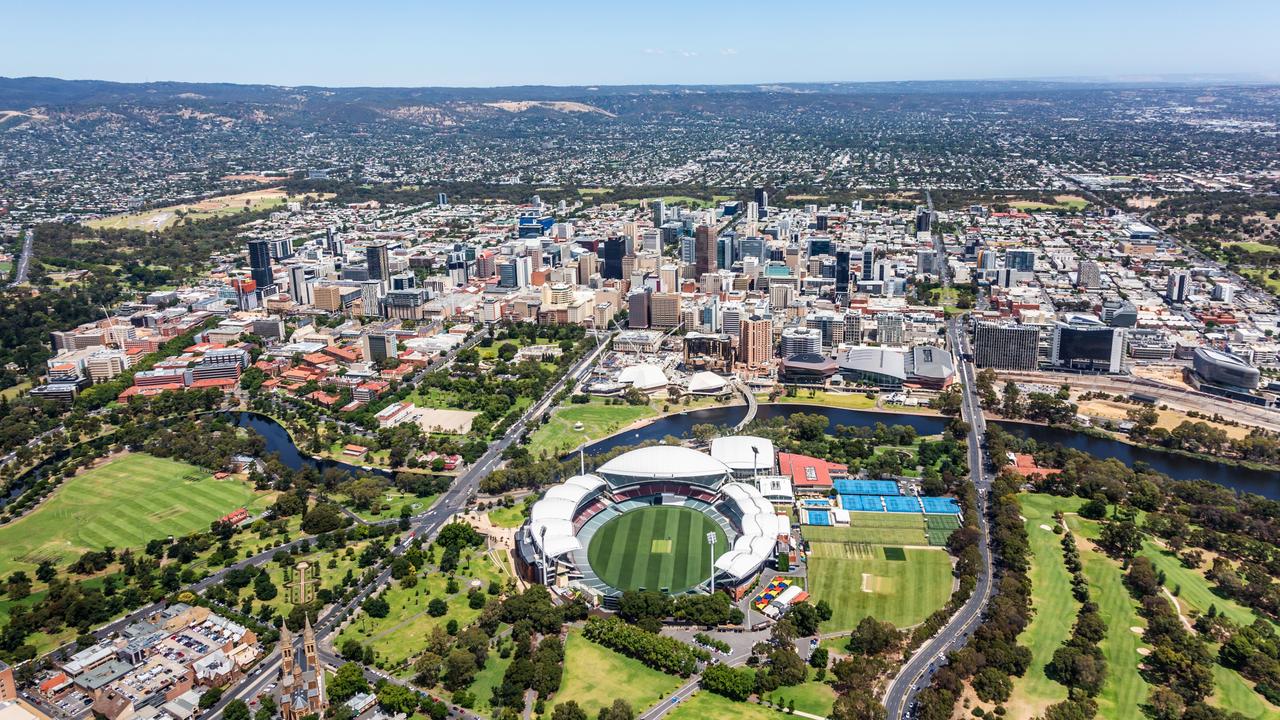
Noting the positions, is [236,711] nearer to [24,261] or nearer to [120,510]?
[120,510]

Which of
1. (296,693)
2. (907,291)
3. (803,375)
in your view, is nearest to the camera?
(296,693)

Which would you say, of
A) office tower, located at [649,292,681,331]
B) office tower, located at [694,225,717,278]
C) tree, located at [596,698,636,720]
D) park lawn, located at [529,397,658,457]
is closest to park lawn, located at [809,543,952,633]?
tree, located at [596,698,636,720]

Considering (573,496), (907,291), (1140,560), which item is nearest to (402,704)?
(573,496)

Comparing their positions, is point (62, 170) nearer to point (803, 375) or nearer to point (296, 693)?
point (803, 375)

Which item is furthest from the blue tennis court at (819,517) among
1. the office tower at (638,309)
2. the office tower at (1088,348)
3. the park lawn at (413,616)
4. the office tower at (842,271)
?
the office tower at (842,271)

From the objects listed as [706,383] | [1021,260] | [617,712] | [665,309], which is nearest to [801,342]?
[706,383]

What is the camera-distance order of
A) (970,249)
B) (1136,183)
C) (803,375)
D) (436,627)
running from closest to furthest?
(436,627), (803,375), (970,249), (1136,183)
